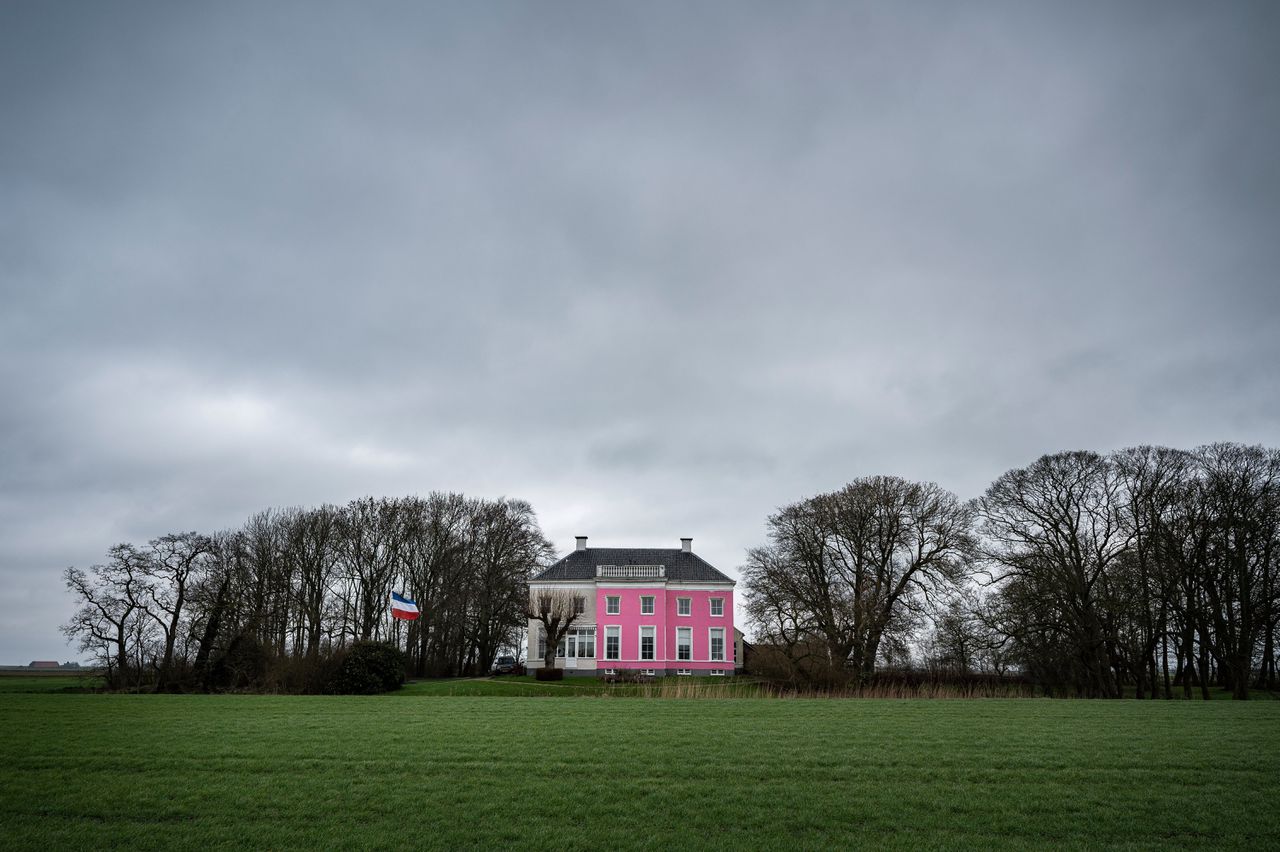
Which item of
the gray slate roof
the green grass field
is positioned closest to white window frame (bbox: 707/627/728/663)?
the gray slate roof

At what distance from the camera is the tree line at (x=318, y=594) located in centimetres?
3177

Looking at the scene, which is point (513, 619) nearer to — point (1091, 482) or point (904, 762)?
point (1091, 482)

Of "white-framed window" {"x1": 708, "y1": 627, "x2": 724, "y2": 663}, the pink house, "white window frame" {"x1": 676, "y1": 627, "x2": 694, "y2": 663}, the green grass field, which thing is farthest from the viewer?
"white-framed window" {"x1": 708, "y1": 627, "x2": 724, "y2": 663}

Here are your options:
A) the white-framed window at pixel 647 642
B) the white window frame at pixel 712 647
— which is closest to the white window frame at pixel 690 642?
the white window frame at pixel 712 647

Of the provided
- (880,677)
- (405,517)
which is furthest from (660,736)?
(405,517)

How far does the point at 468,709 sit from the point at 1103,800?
557 inches

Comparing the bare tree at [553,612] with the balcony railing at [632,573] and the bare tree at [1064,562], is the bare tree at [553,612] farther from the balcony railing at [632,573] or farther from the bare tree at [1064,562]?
the bare tree at [1064,562]

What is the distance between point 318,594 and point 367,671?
66.0 ft

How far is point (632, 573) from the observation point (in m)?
53.8

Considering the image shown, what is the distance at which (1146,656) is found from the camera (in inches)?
1329

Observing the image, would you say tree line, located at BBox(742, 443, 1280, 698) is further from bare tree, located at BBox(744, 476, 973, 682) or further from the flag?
the flag

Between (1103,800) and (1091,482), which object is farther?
(1091,482)

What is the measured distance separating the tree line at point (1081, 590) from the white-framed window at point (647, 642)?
15245mm

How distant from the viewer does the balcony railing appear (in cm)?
5372
